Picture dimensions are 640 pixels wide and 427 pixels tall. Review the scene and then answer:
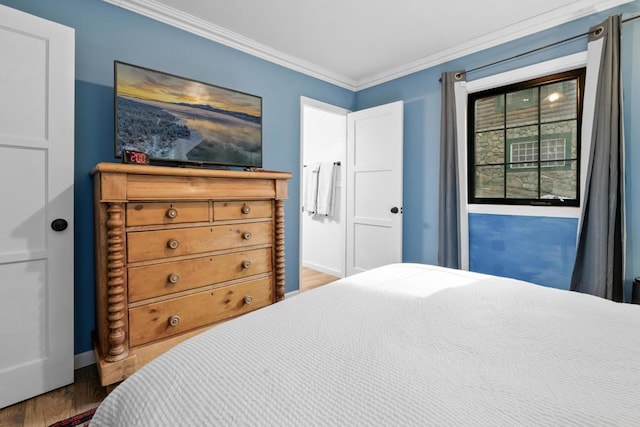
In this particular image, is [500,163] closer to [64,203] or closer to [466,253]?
[466,253]

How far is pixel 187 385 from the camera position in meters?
0.62

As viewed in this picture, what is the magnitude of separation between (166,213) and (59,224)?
0.59 m

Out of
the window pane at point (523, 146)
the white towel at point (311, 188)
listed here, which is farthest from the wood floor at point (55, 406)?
the window pane at point (523, 146)

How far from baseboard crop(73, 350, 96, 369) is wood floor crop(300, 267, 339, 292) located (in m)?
2.15

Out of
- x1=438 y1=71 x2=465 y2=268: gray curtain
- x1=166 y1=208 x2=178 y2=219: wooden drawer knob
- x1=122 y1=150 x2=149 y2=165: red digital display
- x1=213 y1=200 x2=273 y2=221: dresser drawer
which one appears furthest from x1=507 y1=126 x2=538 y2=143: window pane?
x1=122 y1=150 x2=149 y2=165: red digital display

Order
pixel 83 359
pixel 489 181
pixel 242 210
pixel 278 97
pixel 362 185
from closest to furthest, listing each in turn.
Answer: pixel 83 359 < pixel 242 210 < pixel 489 181 < pixel 278 97 < pixel 362 185

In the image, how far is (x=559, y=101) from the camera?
8.48 ft

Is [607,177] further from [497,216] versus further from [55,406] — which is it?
[55,406]

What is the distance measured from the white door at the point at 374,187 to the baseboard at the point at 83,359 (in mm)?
2636

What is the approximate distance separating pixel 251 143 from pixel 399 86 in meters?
1.93

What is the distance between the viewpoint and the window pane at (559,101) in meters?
2.51

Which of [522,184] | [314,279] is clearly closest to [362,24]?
[522,184]

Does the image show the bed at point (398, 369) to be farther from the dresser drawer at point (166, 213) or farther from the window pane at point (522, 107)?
the window pane at point (522, 107)

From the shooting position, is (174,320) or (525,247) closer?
(174,320)
